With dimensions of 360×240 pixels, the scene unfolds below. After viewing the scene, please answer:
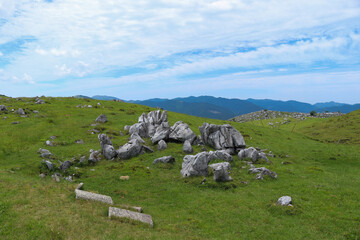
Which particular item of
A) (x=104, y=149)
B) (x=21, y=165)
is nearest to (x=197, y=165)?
(x=104, y=149)

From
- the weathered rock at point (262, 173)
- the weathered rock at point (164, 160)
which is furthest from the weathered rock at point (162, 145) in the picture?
the weathered rock at point (262, 173)

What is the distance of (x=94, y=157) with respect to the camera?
129 feet

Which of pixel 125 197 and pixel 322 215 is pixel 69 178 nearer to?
pixel 125 197

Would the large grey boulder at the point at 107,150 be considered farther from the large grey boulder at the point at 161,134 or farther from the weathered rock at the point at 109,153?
the large grey boulder at the point at 161,134

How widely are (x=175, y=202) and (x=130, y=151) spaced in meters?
18.9

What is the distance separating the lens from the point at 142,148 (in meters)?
43.9

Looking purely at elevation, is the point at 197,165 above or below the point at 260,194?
above

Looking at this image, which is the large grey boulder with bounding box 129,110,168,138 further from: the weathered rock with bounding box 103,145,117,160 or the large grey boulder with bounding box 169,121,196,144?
the weathered rock with bounding box 103,145,117,160

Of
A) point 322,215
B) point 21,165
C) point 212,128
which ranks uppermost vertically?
point 212,128

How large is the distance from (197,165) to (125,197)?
11.1 meters

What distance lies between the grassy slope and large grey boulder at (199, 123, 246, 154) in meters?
7.90

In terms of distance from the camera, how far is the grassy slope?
1716 centimetres

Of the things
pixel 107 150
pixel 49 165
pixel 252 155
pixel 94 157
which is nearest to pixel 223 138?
pixel 252 155

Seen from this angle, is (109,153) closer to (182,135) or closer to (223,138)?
(182,135)
